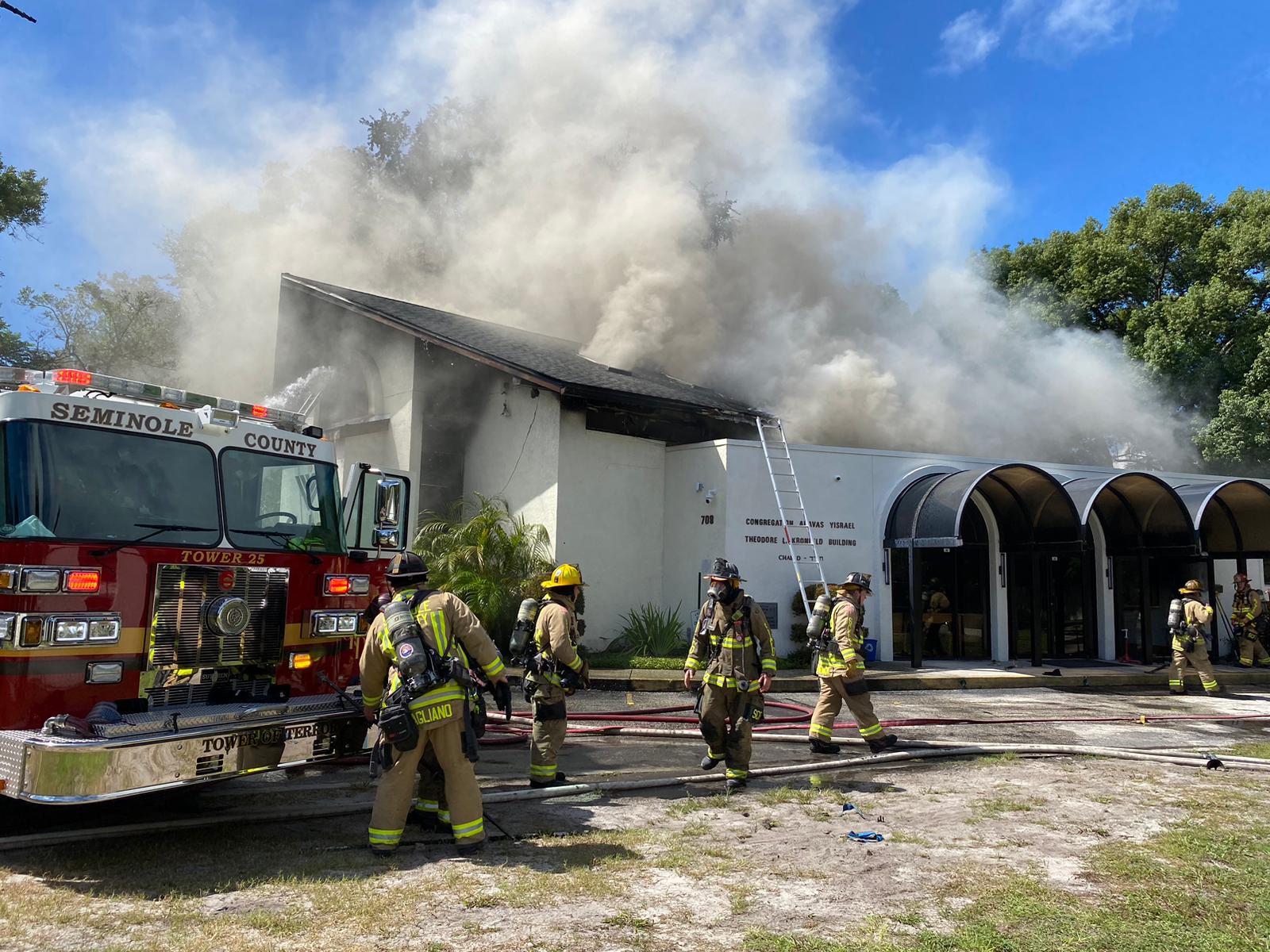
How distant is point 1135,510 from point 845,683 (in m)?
10.7

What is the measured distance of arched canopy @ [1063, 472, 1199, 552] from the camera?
577 inches

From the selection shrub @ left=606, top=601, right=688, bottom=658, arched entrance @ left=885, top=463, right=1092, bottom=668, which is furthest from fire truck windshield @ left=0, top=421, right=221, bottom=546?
arched entrance @ left=885, top=463, right=1092, bottom=668

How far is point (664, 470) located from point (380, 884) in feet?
36.6

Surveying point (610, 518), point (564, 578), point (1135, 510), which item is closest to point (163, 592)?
point (564, 578)

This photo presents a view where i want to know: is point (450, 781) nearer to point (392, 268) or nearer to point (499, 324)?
point (499, 324)

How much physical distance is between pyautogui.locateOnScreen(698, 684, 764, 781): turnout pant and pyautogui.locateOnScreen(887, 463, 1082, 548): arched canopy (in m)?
7.61

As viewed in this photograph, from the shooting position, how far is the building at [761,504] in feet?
45.8

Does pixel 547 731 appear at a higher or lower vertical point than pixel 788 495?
lower

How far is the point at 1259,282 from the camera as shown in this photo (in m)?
24.9

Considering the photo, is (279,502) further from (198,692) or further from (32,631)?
(32,631)

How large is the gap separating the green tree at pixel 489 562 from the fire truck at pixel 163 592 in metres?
6.44

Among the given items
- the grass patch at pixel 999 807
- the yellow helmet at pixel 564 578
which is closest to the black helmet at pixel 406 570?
the yellow helmet at pixel 564 578

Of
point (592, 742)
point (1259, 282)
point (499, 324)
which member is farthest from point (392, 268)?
point (1259, 282)

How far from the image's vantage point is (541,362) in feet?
50.1
